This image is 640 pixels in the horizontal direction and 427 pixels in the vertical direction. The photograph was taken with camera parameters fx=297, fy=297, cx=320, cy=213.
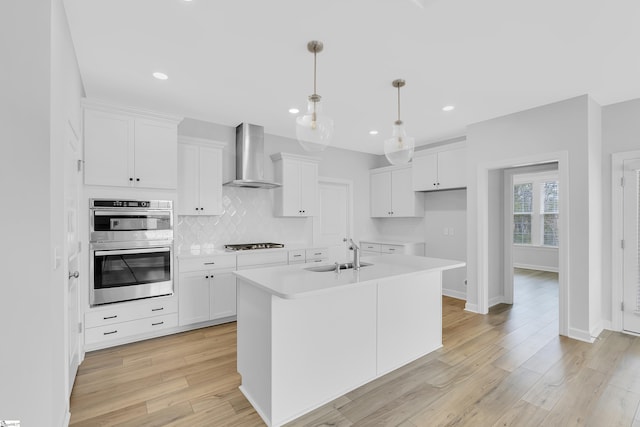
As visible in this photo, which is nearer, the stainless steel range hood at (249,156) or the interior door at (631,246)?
the interior door at (631,246)

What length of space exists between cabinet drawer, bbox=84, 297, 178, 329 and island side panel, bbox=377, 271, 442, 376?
235 centimetres

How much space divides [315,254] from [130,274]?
237cm

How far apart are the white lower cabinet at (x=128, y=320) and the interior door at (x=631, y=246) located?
505 cm

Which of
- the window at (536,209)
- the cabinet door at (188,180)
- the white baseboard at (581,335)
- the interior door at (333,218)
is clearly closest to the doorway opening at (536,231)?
the window at (536,209)

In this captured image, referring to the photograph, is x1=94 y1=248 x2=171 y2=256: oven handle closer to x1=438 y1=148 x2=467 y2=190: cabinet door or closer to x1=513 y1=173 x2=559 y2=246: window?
x1=438 y1=148 x2=467 y2=190: cabinet door

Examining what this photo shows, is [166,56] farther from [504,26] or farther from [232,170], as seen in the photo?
[504,26]

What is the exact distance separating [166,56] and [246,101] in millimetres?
1029

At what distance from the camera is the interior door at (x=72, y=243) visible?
2.13 meters

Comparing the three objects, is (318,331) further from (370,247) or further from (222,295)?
(370,247)

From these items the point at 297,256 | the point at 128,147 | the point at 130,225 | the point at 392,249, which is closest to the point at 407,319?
the point at 297,256

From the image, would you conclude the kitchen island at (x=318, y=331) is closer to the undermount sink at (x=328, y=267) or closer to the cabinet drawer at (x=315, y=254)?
the undermount sink at (x=328, y=267)

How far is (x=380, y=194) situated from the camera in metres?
5.72

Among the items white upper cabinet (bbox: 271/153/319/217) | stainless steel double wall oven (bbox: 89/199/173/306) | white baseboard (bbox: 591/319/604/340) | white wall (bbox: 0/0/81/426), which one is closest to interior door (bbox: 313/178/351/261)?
white upper cabinet (bbox: 271/153/319/217)

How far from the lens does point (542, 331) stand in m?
3.39
